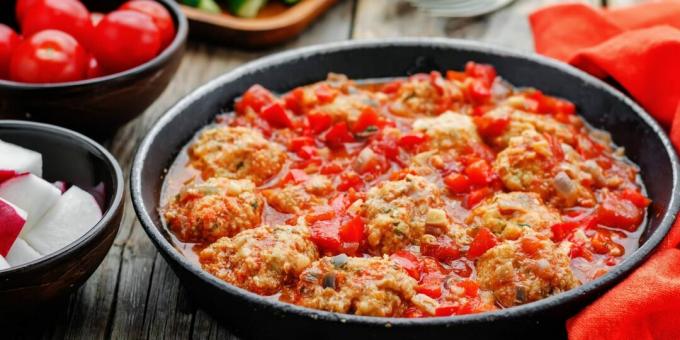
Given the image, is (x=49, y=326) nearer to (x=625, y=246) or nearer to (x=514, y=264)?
(x=514, y=264)

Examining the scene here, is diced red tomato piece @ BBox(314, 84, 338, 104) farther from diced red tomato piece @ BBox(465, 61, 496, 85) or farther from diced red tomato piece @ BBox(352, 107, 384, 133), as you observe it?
diced red tomato piece @ BBox(465, 61, 496, 85)

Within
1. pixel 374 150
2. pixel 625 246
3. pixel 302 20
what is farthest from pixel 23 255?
pixel 302 20

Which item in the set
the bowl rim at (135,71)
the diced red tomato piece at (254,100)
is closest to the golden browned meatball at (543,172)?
the diced red tomato piece at (254,100)

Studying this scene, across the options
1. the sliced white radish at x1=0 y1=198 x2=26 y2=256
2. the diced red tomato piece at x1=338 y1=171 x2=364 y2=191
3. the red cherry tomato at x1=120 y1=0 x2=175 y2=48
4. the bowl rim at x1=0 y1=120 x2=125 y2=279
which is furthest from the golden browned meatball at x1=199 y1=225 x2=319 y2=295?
the red cherry tomato at x1=120 y1=0 x2=175 y2=48

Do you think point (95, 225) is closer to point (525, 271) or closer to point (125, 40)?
point (125, 40)

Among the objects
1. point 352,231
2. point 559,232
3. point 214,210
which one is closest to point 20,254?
point 214,210

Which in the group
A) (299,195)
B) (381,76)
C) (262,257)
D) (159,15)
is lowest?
(381,76)

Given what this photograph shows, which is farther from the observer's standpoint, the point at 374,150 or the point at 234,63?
the point at 234,63
